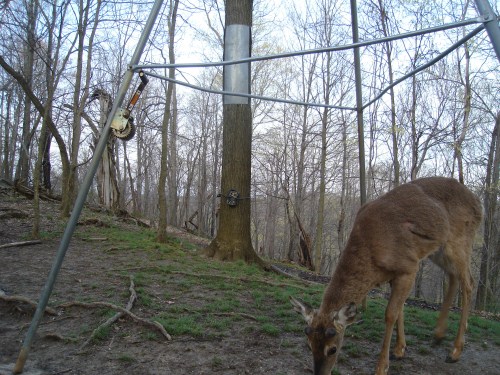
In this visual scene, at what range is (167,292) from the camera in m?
5.98

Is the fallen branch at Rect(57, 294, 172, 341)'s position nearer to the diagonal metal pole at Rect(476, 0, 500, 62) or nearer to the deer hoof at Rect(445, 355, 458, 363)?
the deer hoof at Rect(445, 355, 458, 363)

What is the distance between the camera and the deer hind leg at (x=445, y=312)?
4395mm

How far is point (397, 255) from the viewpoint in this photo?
12.4 ft

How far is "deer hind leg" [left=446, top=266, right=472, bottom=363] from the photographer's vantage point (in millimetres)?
3979

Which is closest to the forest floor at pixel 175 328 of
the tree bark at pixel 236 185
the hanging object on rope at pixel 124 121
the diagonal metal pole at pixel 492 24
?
the tree bark at pixel 236 185

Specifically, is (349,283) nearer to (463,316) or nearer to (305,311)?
(305,311)

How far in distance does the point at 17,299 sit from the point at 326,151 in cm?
2216

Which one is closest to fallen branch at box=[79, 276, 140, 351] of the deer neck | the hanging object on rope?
the hanging object on rope

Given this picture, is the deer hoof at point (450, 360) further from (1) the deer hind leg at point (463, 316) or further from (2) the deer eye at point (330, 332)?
(2) the deer eye at point (330, 332)

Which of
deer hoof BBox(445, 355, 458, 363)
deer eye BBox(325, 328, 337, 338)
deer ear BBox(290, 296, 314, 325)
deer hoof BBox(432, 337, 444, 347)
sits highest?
deer ear BBox(290, 296, 314, 325)

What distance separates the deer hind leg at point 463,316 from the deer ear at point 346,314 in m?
1.46

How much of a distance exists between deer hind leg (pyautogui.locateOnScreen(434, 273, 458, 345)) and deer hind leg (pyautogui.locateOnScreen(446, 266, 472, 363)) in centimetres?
20

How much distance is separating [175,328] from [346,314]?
1974 millimetres

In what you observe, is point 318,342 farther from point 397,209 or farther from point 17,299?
point 17,299
